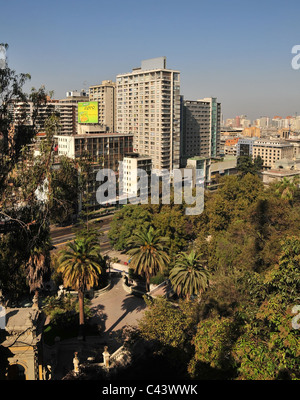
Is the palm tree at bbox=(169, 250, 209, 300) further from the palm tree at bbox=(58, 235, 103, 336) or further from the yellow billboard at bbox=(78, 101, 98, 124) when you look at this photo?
the yellow billboard at bbox=(78, 101, 98, 124)

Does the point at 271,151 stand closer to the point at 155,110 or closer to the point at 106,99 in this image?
the point at 155,110

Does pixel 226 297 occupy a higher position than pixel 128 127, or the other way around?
pixel 128 127

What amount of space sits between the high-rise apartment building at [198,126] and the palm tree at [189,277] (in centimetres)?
6919

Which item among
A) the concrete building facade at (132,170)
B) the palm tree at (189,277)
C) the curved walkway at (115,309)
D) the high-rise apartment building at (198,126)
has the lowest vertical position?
the curved walkway at (115,309)

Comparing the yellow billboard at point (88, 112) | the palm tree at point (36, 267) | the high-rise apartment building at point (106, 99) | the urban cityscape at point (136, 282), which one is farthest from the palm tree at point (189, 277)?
the high-rise apartment building at point (106, 99)

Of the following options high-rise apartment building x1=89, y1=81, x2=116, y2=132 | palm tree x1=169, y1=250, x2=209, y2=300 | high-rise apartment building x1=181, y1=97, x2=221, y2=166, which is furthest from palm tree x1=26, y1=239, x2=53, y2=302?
high-rise apartment building x1=89, y1=81, x2=116, y2=132

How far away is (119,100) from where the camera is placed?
85.7 m

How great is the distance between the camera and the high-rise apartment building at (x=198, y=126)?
3885 inches

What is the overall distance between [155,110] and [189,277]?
56.5 metres

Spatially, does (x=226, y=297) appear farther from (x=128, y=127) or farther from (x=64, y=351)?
(x=128, y=127)

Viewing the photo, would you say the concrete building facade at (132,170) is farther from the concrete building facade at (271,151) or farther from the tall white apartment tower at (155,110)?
Answer: the concrete building facade at (271,151)

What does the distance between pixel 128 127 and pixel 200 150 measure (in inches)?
1074

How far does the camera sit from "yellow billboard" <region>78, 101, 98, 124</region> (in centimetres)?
6938
